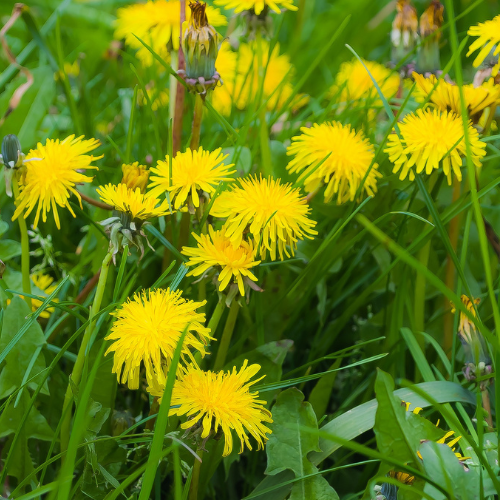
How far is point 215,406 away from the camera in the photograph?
487 millimetres

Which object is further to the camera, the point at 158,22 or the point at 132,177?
the point at 158,22

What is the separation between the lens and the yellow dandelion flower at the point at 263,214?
56cm

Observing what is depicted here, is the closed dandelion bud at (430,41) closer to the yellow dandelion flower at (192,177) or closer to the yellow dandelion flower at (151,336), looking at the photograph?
the yellow dandelion flower at (192,177)

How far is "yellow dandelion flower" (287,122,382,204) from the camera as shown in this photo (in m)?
0.69

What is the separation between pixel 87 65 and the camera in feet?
5.23

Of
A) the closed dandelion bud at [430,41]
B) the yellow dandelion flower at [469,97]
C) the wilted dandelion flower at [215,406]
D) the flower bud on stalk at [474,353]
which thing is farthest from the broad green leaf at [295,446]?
the closed dandelion bud at [430,41]

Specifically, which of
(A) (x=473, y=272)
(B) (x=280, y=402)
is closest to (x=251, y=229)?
(B) (x=280, y=402)

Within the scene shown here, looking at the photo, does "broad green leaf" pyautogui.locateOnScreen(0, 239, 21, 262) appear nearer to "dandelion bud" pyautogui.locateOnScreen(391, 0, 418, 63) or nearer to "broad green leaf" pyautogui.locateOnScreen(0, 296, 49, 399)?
"broad green leaf" pyautogui.locateOnScreen(0, 296, 49, 399)

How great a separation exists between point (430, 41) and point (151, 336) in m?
0.65

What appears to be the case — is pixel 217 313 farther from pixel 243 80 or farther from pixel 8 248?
pixel 243 80

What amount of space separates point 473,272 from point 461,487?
0.47m

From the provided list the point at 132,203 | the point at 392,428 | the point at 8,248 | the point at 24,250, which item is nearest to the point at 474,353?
the point at 392,428

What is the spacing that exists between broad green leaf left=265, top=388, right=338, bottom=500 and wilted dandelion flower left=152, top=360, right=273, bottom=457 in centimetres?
6

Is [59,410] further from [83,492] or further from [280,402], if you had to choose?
[280,402]
